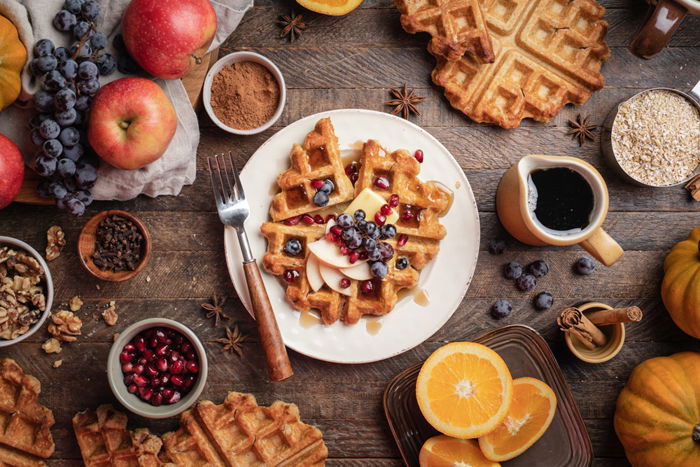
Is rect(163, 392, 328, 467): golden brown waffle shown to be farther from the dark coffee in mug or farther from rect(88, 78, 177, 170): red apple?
the dark coffee in mug

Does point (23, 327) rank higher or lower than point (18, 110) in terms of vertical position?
lower

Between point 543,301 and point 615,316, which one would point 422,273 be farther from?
point 615,316

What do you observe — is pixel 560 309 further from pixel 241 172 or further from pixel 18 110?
pixel 18 110

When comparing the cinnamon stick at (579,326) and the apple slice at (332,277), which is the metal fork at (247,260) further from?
the cinnamon stick at (579,326)

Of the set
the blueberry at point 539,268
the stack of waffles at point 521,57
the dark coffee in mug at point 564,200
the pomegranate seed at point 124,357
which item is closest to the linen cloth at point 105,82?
the pomegranate seed at point 124,357

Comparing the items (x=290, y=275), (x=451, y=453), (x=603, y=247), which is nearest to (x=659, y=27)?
(x=603, y=247)

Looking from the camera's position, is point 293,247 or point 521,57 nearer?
point 293,247

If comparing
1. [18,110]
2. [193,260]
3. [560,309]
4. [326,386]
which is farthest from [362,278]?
[18,110]
